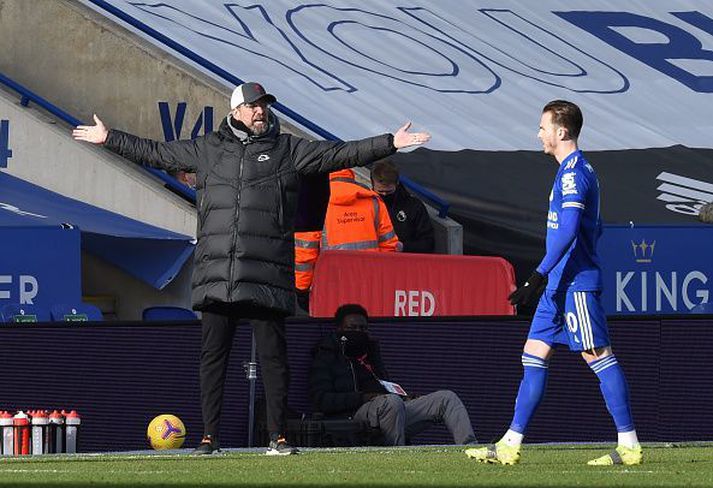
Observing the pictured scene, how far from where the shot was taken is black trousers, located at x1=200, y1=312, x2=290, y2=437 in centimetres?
1159

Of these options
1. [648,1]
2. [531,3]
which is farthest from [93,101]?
[648,1]

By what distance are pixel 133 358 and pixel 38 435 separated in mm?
1099

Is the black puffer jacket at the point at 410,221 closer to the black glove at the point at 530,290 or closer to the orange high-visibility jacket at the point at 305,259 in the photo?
the orange high-visibility jacket at the point at 305,259

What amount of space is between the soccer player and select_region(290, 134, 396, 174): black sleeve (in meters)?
1.16

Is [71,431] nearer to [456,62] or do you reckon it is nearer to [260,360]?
[260,360]

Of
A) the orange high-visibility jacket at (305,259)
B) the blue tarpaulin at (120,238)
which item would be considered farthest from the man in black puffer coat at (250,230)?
the blue tarpaulin at (120,238)

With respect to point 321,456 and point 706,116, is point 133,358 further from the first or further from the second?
point 706,116

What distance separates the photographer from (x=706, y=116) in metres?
20.5

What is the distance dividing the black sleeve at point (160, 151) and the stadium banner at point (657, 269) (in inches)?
226

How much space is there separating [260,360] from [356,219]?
525 centimetres

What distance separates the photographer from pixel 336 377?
13898 millimetres

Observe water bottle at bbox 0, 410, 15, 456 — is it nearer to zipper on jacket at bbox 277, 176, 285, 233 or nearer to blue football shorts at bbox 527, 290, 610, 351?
zipper on jacket at bbox 277, 176, 285, 233

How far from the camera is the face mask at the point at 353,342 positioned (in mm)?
13961

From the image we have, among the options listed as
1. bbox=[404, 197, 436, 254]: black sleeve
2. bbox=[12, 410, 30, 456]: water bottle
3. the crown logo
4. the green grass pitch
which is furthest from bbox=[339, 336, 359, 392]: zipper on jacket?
the crown logo
